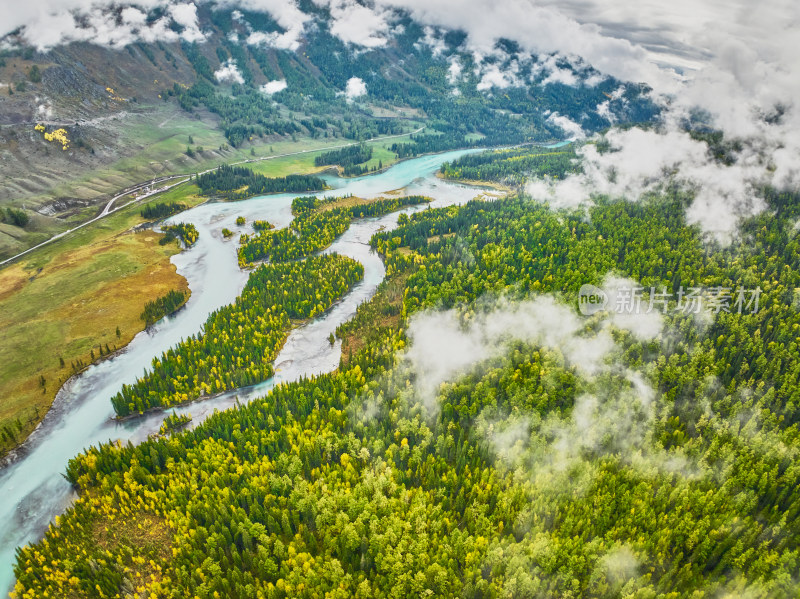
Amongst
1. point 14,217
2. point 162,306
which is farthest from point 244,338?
point 14,217

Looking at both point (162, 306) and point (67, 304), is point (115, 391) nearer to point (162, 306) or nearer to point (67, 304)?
point (162, 306)

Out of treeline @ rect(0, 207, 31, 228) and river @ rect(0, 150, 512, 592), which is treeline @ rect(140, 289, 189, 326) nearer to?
river @ rect(0, 150, 512, 592)

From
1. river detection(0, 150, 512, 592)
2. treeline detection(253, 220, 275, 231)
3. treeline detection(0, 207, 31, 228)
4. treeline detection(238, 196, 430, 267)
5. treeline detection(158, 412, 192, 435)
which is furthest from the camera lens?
treeline detection(253, 220, 275, 231)

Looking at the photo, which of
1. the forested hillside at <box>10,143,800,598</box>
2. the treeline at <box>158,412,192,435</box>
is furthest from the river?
the forested hillside at <box>10,143,800,598</box>

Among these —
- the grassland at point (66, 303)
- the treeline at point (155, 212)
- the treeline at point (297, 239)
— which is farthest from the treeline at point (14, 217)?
the treeline at point (297, 239)

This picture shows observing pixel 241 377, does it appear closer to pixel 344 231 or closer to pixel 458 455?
pixel 458 455

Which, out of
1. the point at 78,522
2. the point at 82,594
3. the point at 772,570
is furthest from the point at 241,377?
the point at 772,570

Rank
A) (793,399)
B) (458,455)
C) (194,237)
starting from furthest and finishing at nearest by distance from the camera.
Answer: (194,237) < (793,399) < (458,455)
